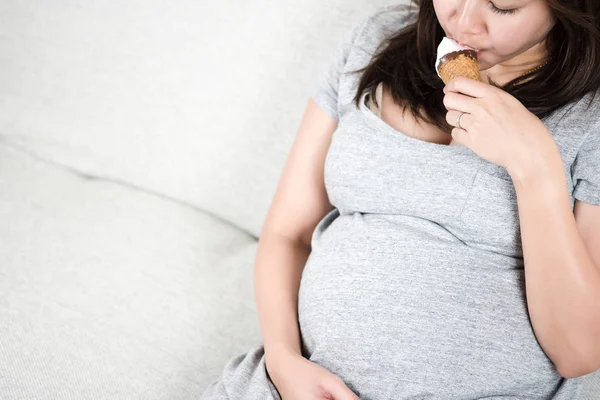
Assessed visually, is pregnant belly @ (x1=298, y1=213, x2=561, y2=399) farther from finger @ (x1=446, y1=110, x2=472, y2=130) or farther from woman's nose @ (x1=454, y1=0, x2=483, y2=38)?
woman's nose @ (x1=454, y1=0, x2=483, y2=38)

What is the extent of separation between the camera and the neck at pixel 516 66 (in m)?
1.11

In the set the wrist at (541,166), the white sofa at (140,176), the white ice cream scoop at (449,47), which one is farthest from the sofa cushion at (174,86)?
the wrist at (541,166)

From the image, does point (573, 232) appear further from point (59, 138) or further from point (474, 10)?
point (59, 138)

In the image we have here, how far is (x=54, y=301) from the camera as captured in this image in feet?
4.51

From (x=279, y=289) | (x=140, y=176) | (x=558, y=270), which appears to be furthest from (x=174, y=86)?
(x=558, y=270)

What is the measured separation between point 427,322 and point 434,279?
6 cm

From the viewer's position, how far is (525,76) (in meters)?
1.10

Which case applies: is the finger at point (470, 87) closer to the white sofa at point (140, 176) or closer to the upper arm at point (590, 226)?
the upper arm at point (590, 226)

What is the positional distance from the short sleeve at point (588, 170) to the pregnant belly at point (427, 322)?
148 mm

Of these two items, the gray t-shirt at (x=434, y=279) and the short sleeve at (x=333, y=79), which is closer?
the gray t-shirt at (x=434, y=279)

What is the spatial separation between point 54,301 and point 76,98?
A: 627 mm

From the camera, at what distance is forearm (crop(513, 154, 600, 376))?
933 mm

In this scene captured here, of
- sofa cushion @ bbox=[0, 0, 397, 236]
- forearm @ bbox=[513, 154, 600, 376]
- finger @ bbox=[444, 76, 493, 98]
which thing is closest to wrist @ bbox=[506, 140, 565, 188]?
forearm @ bbox=[513, 154, 600, 376]

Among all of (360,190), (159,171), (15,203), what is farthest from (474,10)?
(15,203)
